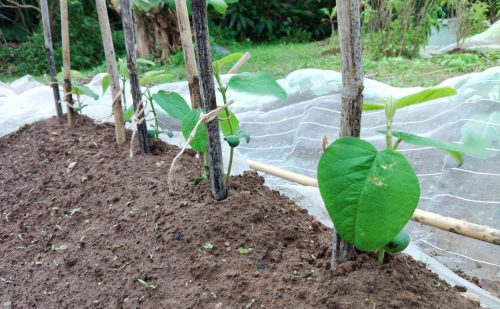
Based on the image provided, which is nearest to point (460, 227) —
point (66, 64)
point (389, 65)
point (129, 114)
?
point (129, 114)

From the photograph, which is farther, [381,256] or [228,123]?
[228,123]

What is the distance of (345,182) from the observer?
92cm

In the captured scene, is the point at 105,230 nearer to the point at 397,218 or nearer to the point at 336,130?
the point at 397,218

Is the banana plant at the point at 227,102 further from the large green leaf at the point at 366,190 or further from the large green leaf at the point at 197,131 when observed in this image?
the large green leaf at the point at 366,190

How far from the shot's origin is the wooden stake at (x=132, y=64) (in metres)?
1.94

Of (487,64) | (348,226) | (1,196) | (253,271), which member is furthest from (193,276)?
(487,64)

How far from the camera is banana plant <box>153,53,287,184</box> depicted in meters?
1.22

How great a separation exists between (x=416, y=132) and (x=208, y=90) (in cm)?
181

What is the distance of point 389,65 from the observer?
5926mm

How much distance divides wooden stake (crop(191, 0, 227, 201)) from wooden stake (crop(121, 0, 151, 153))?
69 centimetres

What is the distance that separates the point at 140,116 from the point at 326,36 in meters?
10.3

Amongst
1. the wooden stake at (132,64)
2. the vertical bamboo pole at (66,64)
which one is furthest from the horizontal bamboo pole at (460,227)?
the vertical bamboo pole at (66,64)

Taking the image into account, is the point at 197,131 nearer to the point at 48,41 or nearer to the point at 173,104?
the point at 173,104

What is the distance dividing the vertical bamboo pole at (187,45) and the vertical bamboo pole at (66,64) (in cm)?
116
